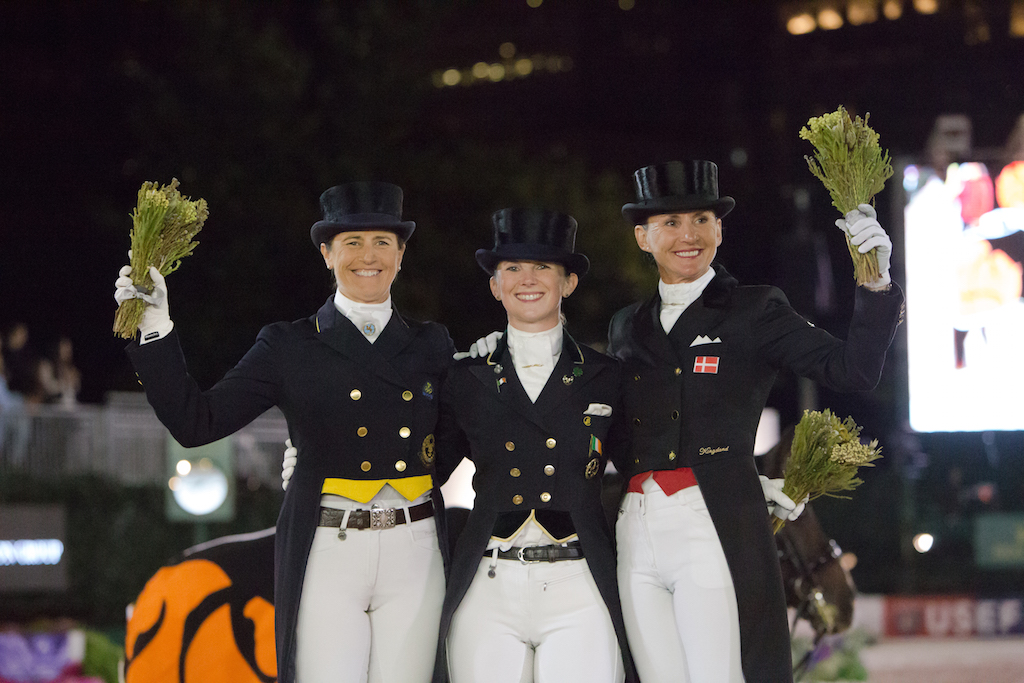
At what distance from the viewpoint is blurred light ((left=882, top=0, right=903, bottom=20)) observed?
16375mm

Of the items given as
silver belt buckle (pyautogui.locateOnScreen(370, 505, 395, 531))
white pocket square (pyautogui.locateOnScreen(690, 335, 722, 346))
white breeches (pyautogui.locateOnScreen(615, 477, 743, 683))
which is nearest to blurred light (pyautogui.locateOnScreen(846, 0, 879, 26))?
white pocket square (pyautogui.locateOnScreen(690, 335, 722, 346))

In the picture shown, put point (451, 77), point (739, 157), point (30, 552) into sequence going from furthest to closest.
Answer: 1. point (451, 77)
2. point (739, 157)
3. point (30, 552)

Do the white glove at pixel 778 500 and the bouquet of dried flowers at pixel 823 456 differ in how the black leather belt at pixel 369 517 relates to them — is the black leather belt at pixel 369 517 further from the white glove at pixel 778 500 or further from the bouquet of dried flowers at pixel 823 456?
the bouquet of dried flowers at pixel 823 456

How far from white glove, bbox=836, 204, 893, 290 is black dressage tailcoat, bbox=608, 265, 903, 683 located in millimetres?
60

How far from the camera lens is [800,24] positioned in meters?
16.9

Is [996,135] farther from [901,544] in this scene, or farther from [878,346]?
[878,346]

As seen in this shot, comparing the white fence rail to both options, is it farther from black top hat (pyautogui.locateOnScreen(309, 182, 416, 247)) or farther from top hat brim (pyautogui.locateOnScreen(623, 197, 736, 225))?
top hat brim (pyautogui.locateOnScreen(623, 197, 736, 225))

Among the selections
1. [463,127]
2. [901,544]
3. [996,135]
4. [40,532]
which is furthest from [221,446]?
[463,127]

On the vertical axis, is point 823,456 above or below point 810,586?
above

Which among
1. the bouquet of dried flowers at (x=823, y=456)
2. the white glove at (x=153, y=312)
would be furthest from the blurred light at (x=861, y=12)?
the white glove at (x=153, y=312)

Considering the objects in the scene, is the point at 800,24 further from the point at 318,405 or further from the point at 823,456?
the point at 318,405

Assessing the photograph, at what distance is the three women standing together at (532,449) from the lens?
335cm

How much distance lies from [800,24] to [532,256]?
14.7m

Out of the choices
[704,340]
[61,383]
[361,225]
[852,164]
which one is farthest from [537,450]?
[61,383]
